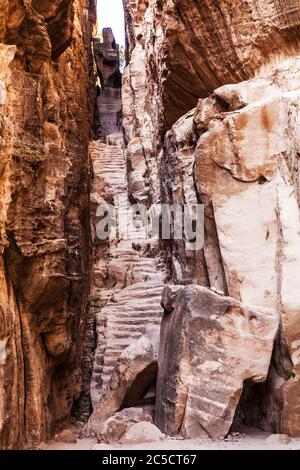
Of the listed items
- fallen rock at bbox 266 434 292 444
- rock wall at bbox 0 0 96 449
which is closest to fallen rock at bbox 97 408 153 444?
rock wall at bbox 0 0 96 449

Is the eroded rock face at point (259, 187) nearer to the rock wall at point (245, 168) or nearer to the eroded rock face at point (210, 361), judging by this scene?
the rock wall at point (245, 168)

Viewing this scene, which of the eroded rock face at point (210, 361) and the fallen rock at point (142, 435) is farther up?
the eroded rock face at point (210, 361)

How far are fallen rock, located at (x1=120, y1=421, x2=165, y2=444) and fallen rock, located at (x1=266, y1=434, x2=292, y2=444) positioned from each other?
135cm

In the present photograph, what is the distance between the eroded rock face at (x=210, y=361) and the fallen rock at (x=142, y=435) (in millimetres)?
230

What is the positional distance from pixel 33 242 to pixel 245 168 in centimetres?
369

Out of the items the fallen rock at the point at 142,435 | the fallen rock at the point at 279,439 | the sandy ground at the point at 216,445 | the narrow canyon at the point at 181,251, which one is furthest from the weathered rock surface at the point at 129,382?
the fallen rock at the point at 279,439

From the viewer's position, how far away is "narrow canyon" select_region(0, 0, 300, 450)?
7.05 metres

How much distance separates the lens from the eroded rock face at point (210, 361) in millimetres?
6684

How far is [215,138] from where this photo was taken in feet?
29.6

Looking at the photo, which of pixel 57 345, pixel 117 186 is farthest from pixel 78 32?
pixel 57 345

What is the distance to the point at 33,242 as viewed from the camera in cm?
826

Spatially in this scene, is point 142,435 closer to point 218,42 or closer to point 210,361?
point 210,361

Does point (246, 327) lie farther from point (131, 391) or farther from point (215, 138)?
point (215, 138)

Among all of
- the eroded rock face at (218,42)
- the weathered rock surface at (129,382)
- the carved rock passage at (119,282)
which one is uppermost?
the eroded rock face at (218,42)
